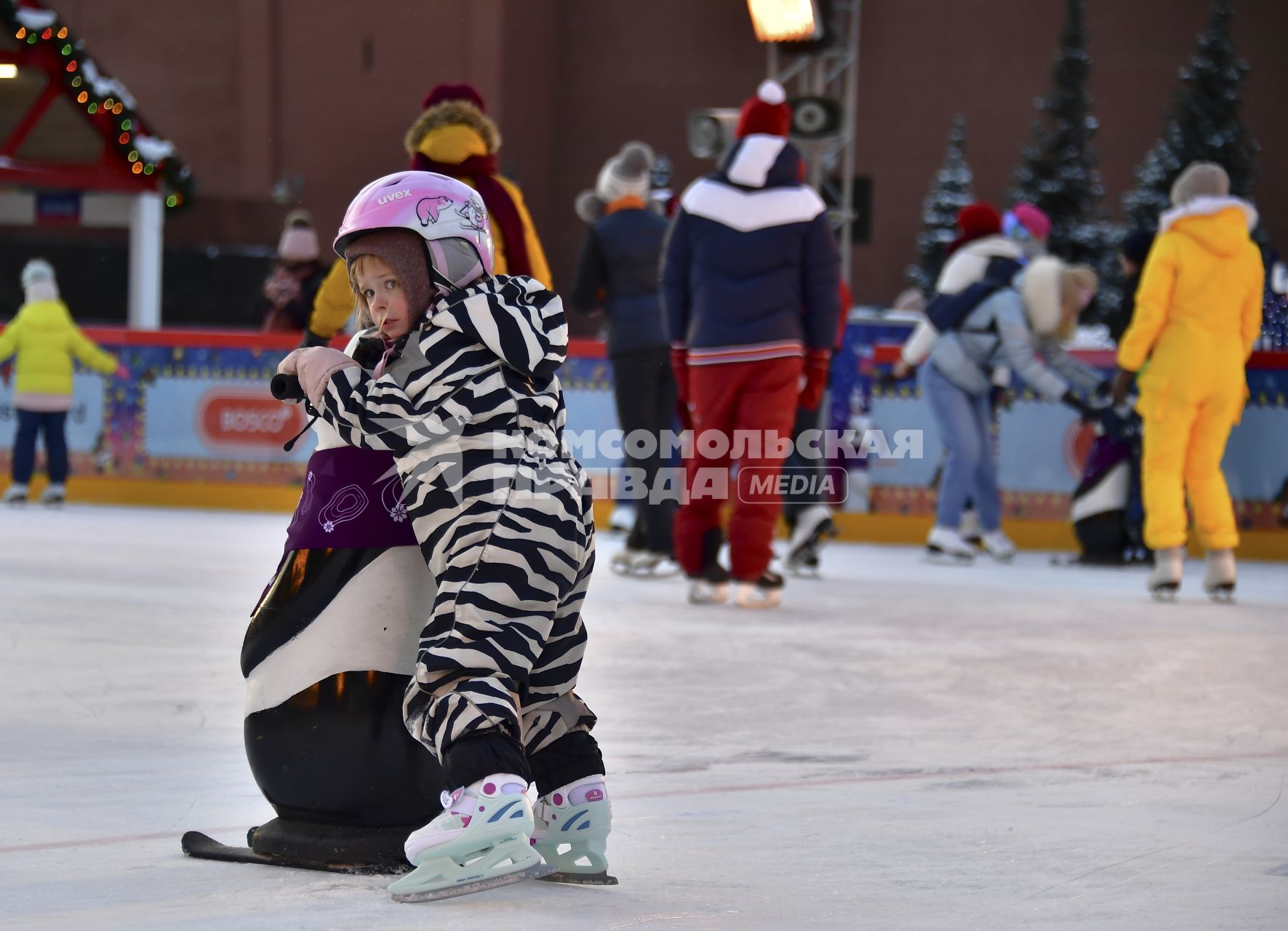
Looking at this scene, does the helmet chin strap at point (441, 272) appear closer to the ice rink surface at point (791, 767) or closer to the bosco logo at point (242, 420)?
the ice rink surface at point (791, 767)

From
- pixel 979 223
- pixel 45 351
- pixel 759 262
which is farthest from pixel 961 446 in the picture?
pixel 45 351

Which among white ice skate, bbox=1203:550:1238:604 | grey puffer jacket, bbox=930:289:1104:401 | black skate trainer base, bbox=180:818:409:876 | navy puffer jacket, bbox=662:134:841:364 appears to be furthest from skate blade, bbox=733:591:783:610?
black skate trainer base, bbox=180:818:409:876

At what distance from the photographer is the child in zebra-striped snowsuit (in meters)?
2.38

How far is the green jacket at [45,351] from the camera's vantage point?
10.1 m

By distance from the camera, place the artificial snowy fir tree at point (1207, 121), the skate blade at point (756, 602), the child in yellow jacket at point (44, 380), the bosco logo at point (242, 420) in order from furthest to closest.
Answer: the artificial snowy fir tree at point (1207, 121) → the bosco logo at point (242, 420) → the child in yellow jacket at point (44, 380) → the skate blade at point (756, 602)

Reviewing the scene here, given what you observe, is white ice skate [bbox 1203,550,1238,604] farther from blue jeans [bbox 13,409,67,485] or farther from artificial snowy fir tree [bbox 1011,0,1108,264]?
artificial snowy fir tree [bbox 1011,0,1108,264]

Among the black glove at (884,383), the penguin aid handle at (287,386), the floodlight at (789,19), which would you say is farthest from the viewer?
the floodlight at (789,19)

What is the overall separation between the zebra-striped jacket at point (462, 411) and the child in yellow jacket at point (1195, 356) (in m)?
4.83

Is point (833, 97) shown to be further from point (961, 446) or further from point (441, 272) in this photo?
point (441, 272)

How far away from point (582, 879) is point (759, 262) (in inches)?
156

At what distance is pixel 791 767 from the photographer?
355cm

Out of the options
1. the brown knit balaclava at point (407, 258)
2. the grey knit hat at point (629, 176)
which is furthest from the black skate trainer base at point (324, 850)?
the grey knit hat at point (629, 176)

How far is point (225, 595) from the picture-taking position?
6.29 metres

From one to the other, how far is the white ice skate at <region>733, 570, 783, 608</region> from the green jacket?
5.25 metres
